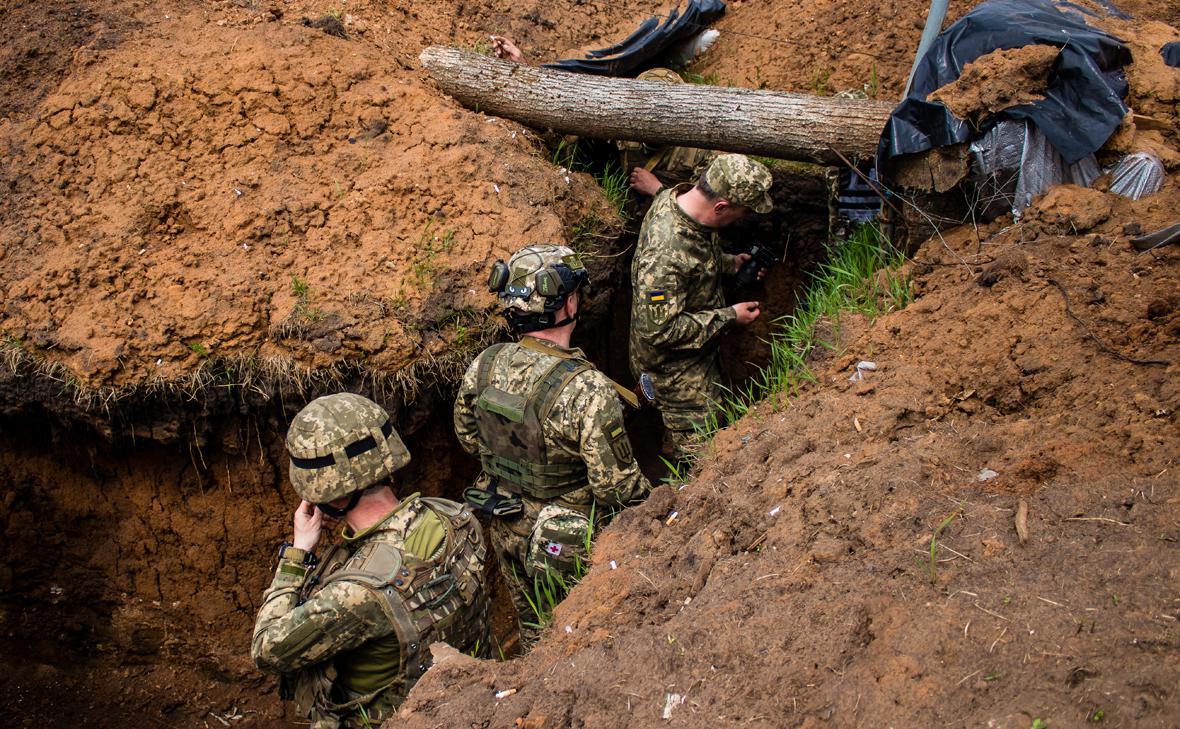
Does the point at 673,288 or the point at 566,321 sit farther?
the point at 673,288

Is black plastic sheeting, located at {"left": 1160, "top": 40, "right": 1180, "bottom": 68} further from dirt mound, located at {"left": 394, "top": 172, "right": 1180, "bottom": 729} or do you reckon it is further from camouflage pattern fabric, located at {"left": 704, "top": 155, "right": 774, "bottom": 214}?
camouflage pattern fabric, located at {"left": 704, "top": 155, "right": 774, "bottom": 214}

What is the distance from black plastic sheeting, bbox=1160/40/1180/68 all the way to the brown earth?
17cm

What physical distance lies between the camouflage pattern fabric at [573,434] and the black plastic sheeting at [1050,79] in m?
2.12

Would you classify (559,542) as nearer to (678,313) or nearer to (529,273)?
(529,273)

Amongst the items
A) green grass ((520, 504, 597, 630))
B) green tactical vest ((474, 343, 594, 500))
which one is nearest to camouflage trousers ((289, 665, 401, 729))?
green grass ((520, 504, 597, 630))

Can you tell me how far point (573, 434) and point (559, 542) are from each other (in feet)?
1.55

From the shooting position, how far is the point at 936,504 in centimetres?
290

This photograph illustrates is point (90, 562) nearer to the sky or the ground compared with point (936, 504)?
nearer to the ground

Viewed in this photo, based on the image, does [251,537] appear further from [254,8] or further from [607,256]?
[254,8]

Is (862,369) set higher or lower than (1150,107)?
lower

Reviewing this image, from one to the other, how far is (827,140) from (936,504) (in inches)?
112

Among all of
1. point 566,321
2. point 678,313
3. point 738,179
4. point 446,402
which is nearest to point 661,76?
point 738,179

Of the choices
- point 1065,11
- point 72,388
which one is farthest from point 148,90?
point 1065,11

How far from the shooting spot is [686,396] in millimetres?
5309
